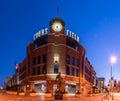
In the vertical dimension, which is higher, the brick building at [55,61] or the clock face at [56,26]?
the clock face at [56,26]

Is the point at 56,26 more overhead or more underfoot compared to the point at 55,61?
more overhead

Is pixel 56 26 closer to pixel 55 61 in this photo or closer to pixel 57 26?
pixel 57 26

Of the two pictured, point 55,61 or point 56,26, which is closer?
point 55,61

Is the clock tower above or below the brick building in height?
above

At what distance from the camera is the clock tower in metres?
85.8

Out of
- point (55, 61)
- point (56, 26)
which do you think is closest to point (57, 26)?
point (56, 26)

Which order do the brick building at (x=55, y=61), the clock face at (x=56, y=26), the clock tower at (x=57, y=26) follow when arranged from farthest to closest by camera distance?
the clock face at (x=56, y=26), the clock tower at (x=57, y=26), the brick building at (x=55, y=61)

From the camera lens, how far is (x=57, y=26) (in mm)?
86438

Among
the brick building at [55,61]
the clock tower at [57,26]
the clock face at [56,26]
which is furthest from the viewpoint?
the clock face at [56,26]

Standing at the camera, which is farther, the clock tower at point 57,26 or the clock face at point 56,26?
the clock face at point 56,26

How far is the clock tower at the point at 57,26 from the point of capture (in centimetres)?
8581

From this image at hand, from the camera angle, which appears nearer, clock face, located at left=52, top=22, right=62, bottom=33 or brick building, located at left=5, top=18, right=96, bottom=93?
brick building, located at left=5, top=18, right=96, bottom=93

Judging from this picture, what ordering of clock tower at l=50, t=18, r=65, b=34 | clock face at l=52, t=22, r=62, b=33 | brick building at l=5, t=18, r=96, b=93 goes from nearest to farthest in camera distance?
brick building at l=5, t=18, r=96, b=93 → clock tower at l=50, t=18, r=65, b=34 → clock face at l=52, t=22, r=62, b=33

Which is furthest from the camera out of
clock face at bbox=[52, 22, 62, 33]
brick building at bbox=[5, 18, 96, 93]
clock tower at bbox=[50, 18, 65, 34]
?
clock face at bbox=[52, 22, 62, 33]
